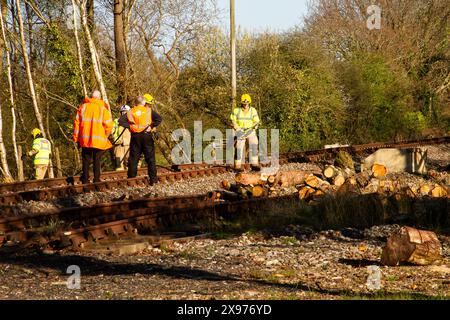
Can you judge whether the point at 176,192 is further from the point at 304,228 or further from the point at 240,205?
the point at 304,228

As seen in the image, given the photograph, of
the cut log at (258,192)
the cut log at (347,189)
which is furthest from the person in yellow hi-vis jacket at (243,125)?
the cut log at (347,189)

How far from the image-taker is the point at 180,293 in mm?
6867

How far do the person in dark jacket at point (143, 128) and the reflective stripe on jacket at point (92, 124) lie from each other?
482 millimetres

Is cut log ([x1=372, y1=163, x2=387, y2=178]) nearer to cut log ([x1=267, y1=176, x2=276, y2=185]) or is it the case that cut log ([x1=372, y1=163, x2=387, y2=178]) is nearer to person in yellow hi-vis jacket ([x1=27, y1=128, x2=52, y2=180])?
cut log ([x1=267, y1=176, x2=276, y2=185])

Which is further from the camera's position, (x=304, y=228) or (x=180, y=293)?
(x=304, y=228)

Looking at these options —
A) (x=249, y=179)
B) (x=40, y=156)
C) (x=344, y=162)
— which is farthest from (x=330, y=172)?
(x=40, y=156)

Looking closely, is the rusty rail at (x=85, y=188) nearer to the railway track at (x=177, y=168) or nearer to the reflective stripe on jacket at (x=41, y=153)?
the railway track at (x=177, y=168)

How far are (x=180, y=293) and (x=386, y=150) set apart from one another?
45.4 ft

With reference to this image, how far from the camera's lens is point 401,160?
782 inches

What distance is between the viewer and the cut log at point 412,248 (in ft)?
26.6

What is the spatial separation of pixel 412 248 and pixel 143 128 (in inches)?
348
